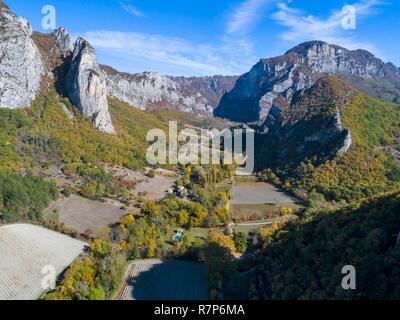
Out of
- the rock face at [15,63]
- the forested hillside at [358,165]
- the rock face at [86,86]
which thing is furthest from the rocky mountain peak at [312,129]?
the rock face at [15,63]

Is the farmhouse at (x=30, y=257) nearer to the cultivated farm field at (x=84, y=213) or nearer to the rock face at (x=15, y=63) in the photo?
A: the cultivated farm field at (x=84, y=213)

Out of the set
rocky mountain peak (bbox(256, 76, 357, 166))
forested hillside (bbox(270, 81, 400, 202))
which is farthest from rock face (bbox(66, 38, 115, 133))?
forested hillside (bbox(270, 81, 400, 202))

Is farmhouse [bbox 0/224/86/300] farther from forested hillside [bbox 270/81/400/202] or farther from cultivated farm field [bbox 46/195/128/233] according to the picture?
forested hillside [bbox 270/81/400/202]

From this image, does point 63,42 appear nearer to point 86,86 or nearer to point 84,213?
point 86,86

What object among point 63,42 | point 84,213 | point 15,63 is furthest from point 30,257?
point 63,42

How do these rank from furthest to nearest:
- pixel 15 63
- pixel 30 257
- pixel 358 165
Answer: pixel 15 63
pixel 358 165
pixel 30 257

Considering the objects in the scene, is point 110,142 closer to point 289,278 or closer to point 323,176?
point 323,176
